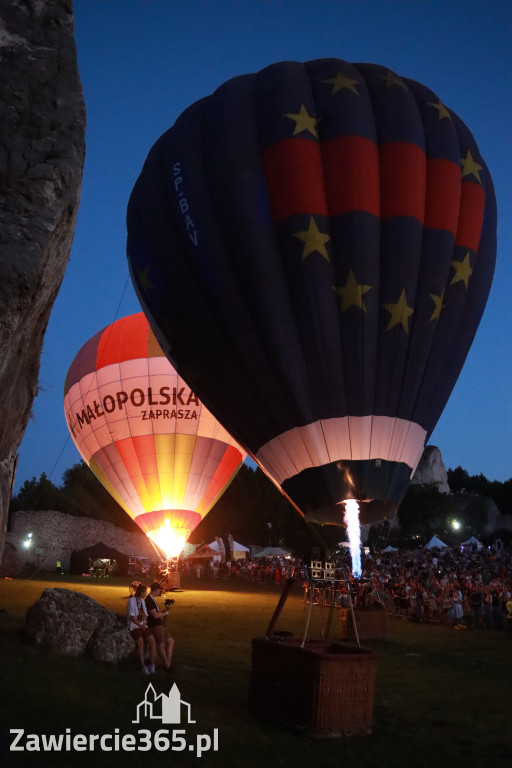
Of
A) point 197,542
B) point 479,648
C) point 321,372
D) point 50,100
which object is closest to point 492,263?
point 321,372

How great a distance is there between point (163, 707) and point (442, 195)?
10.1m

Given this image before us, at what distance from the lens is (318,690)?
621 centimetres

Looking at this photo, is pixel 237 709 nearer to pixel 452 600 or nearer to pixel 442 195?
pixel 442 195

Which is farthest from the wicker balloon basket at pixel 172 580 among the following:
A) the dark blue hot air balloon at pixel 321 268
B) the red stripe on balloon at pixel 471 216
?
the red stripe on balloon at pixel 471 216

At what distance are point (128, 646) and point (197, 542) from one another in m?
42.4

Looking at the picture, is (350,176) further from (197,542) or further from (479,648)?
(197,542)

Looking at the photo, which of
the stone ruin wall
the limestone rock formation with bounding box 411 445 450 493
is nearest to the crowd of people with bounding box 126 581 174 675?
the stone ruin wall

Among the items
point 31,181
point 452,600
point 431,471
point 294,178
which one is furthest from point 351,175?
point 431,471

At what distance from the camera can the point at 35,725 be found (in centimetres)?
548

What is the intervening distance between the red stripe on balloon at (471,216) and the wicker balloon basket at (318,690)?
8.81 meters

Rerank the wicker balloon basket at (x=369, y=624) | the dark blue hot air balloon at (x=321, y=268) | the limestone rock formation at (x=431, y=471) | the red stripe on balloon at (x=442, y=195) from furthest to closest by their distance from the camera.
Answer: the limestone rock formation at (x=431, y=471) → the wicker balloon basket at (x=369, y=624) → the red stripe on balloon at (x=442, y=195) → the dark blue hot air balloon at (x=321, y=268)

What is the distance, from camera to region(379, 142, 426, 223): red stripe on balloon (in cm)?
1220

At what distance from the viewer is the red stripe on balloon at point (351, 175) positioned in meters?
11.9

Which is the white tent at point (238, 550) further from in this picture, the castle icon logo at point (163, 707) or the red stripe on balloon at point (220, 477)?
the castle icon logo at point (163, 707)
